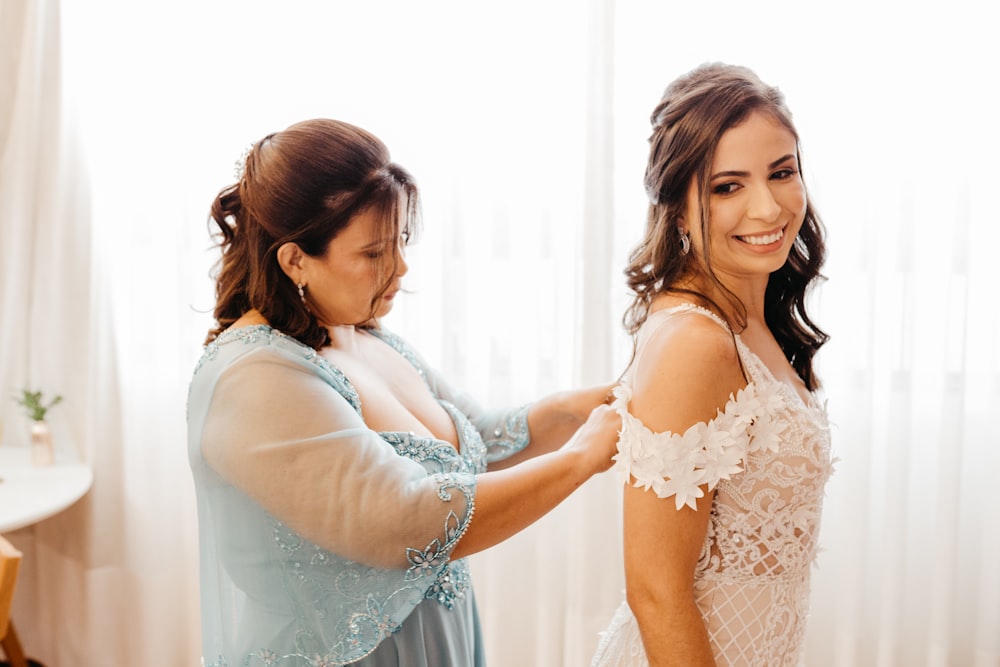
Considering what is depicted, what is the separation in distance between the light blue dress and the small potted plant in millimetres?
1403

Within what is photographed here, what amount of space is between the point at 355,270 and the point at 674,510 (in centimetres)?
57

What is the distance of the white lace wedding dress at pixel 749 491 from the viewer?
3.87 feet

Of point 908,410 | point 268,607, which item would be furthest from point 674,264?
point 908,410

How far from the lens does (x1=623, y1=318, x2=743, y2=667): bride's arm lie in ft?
3.86

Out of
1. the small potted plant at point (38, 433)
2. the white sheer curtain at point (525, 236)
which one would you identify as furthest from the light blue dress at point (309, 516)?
the small potted plant at point (38, 433)

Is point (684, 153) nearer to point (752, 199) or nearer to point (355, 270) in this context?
point (752, 199)

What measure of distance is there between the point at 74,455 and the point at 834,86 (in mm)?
2356

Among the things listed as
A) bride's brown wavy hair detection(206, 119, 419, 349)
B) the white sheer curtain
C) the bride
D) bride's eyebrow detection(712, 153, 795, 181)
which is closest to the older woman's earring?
the bride

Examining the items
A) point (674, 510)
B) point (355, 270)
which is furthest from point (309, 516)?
point (674, 510)

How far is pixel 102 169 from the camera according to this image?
103 inches

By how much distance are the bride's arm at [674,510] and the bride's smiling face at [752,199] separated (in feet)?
0.44

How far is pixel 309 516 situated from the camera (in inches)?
48.5

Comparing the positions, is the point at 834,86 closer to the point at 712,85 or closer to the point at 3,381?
the point at 712,85

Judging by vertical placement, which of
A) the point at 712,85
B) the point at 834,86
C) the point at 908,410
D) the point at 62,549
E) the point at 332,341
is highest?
the point at 834,86
